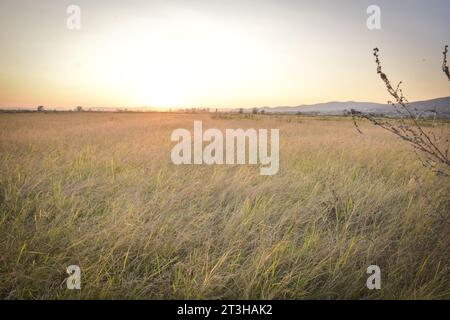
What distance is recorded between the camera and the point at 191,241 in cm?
245

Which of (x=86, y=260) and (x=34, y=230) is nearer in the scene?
(x=86, y=260)

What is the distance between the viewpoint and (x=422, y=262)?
7.38 ft

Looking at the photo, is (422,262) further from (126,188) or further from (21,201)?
(21,201)

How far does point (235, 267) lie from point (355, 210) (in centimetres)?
186

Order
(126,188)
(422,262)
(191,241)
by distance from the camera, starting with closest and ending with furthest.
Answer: (422,262), (191,241), (126,188)
